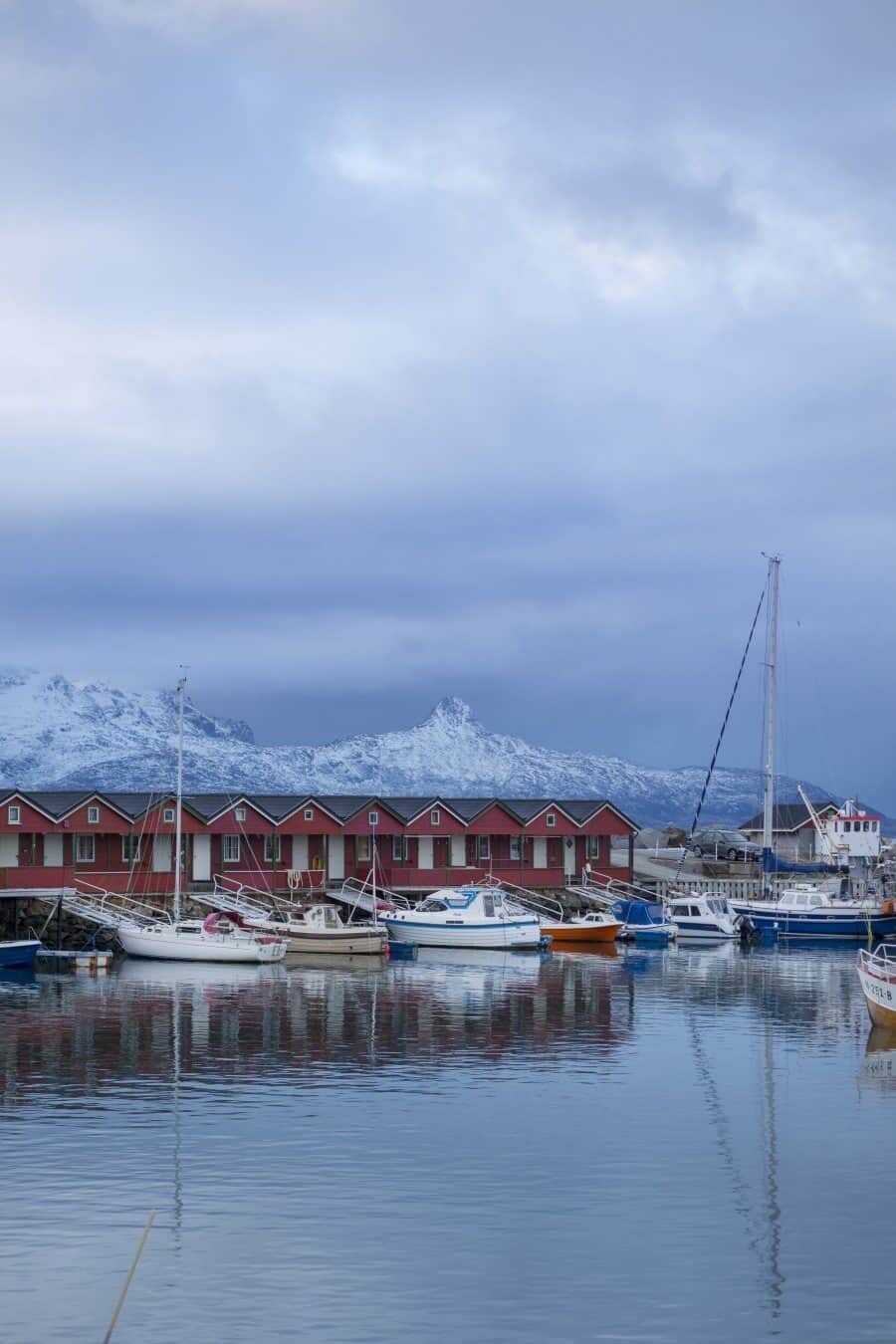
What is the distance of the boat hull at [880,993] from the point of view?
5300 cm

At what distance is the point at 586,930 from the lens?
9175cm

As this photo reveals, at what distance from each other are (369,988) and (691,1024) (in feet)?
50.4

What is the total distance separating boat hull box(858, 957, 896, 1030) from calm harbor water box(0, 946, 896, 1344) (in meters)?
1.09

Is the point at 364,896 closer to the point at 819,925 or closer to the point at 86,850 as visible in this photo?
the point at 86,850

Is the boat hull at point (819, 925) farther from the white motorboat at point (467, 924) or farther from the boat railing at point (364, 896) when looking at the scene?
the boat railing at point (364, 896)

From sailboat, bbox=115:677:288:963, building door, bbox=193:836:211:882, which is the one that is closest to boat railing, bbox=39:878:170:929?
sailboat, bbox=115:677:288:963

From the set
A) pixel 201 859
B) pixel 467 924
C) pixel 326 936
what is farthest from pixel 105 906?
pixel 467 924

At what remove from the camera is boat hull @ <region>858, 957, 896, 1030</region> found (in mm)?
53000

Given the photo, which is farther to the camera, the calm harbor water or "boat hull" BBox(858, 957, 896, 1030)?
"boat hull" BBox(858, 957, 896, 1030)

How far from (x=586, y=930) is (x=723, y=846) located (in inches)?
2033

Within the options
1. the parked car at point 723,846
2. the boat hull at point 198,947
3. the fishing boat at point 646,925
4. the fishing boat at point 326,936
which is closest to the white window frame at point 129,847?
the fishing boat at point 326,936

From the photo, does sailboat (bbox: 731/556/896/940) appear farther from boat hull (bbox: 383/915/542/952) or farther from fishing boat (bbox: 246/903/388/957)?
fishing boat (bbox: 246/903/388/957)

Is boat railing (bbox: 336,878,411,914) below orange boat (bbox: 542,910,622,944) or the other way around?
the other way around

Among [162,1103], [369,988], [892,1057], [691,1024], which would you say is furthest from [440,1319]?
[369,988]
